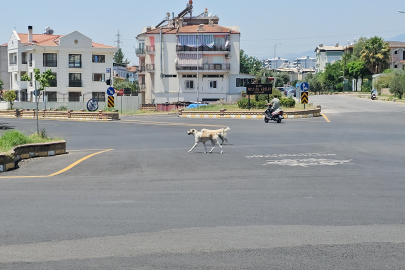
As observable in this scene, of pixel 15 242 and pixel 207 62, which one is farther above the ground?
pixel 207 62

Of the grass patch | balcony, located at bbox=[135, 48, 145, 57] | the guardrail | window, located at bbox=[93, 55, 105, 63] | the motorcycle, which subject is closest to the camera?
the grass patch

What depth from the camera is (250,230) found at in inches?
304

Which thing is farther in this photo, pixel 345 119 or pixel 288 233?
pixel 345 119

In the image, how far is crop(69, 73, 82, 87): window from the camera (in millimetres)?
74812

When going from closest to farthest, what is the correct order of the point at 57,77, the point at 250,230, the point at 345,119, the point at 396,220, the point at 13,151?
the point at 250,230 → the point at 396,220 → the point at 13,151 → the point at 345,119 → the point at 57,77

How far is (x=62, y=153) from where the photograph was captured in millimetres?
19828

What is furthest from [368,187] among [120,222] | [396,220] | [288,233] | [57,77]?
[57,77]

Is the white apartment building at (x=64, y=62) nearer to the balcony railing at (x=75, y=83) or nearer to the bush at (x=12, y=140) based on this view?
the balcony railing at (x=75, y=83)

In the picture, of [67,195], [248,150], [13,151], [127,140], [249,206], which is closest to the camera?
[249,206]

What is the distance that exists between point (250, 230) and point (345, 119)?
105ft

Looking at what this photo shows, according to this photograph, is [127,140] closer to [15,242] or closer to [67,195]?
[67,195]

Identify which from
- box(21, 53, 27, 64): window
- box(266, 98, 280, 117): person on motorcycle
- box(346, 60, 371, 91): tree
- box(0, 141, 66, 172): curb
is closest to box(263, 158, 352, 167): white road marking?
box(0, 141, 66, 172): curb

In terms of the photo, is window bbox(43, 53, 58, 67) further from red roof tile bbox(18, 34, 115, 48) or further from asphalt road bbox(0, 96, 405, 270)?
asphalt road bbox(0, 96, 405, 270)

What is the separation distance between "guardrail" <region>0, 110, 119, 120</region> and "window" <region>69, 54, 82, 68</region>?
20.7m
